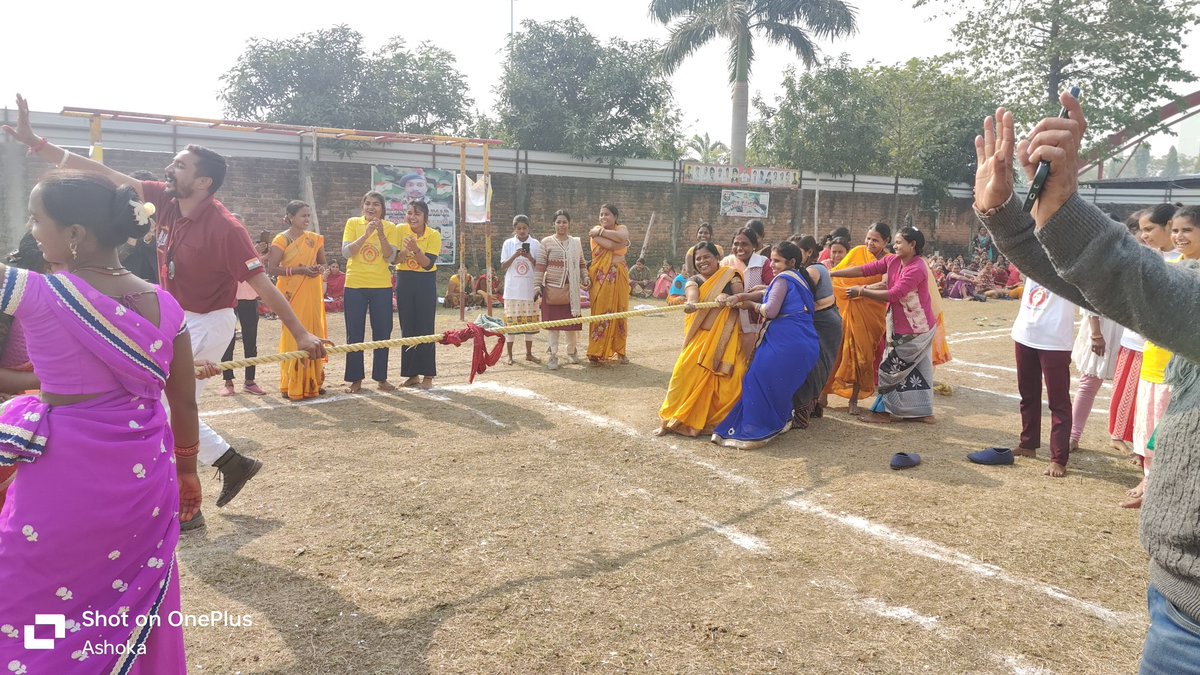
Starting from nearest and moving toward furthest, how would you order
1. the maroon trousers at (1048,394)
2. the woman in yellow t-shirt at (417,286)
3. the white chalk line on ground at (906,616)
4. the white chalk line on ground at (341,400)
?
the white chalk line on ground at (906,616) < the maroon trousers at (1048,394) < the white chalk line on ground at (341,400) < the woman in yellow t-shirt at (417,286)

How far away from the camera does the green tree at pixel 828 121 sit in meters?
24.5

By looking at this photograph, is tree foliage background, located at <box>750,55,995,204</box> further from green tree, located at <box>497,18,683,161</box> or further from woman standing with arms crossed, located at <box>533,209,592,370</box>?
woman standing with arms crossed, located at <box>533,209,592,370</box>

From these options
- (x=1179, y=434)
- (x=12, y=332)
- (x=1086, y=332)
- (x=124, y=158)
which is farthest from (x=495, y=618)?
(x=124, y=158)

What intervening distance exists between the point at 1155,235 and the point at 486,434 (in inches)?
193

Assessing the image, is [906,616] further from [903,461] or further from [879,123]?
[879,123]

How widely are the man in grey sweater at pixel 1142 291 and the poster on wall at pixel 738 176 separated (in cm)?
2025

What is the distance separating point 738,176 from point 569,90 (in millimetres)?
5421

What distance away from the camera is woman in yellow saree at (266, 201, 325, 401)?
7.10 metres

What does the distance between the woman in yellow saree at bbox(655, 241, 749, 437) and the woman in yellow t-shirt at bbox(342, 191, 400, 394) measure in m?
3.09

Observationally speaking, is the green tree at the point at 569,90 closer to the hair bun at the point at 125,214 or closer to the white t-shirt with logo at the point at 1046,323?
the white t-shirt with logo at the point at 1046,323

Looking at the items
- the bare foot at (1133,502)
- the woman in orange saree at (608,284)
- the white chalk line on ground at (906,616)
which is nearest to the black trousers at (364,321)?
the woman in orange saree at (608,284)

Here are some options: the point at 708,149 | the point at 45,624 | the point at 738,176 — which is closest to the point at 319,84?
the point at 738,176

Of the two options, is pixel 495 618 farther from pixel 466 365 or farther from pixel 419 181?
pixel 419 181

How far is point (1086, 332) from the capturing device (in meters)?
6.30
